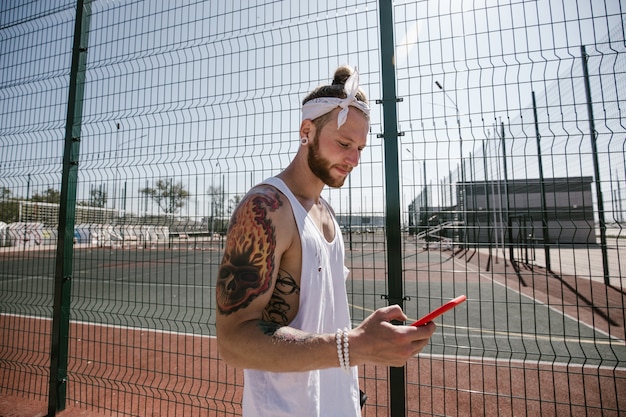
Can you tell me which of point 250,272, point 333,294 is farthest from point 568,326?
point 250,272

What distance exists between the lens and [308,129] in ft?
4.79

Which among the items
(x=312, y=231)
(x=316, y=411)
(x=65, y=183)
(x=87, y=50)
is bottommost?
(x=316, y=411)

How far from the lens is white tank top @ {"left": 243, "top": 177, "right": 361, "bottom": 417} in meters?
1.23

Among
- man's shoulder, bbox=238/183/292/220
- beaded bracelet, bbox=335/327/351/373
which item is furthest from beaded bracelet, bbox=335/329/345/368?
man's shoulder, bbox=238/183/292/220

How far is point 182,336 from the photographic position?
18.9 ft

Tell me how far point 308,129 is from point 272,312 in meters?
0.82

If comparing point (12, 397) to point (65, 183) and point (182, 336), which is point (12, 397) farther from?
point (65, 183)

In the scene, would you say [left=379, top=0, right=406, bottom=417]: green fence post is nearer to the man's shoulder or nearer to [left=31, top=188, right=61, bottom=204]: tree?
the man's shoulder

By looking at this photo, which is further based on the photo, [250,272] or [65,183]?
[65,183]

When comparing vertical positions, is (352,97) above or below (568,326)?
above

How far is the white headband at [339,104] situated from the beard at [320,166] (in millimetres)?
112

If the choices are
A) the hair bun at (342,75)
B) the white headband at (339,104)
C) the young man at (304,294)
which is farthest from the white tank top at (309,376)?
the hair bun at (342,75)

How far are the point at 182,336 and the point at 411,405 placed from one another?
13.6 feet

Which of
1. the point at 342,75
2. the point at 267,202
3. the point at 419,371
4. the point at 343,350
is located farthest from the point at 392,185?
the point at 419,371
